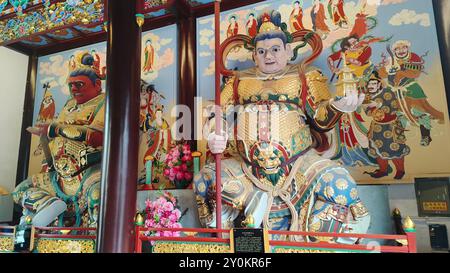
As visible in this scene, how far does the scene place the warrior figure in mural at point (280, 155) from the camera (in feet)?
8.32

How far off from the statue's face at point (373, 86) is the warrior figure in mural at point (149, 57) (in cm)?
255

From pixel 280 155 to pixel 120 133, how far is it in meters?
1.31

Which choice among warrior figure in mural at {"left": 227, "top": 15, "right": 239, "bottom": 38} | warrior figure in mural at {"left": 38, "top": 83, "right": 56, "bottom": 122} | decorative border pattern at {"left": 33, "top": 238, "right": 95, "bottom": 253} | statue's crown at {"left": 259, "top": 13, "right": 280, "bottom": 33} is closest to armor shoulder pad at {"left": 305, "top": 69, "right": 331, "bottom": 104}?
statue's crown at {"left": 259, "top": 13, "right": 280, "bottom": 33}

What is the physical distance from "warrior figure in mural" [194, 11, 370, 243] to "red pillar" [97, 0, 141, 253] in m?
0.68

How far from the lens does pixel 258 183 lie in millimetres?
2875

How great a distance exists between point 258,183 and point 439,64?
1.87 meters

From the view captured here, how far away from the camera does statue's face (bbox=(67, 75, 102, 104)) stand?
4.49 m

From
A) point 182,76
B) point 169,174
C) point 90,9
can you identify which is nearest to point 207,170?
point 169,174

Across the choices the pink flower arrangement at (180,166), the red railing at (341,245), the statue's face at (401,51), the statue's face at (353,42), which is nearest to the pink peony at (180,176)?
the pink flower arrangement at (180,166)

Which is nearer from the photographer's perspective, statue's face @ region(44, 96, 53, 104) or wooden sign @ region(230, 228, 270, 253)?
wooden sign @ region(230, 228, 270, 253)

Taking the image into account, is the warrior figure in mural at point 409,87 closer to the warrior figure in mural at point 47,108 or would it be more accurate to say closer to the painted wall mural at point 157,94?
the painted wall mural at point 157,94

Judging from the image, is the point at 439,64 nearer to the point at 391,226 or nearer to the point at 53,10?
the point at 391,226

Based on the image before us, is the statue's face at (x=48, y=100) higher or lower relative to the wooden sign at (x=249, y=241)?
higher

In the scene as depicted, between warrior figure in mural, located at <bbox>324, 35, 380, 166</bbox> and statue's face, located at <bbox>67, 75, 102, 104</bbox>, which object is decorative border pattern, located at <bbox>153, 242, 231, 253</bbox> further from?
statue's face, located at <bbox>67, 75, 102, 104</bbox>
